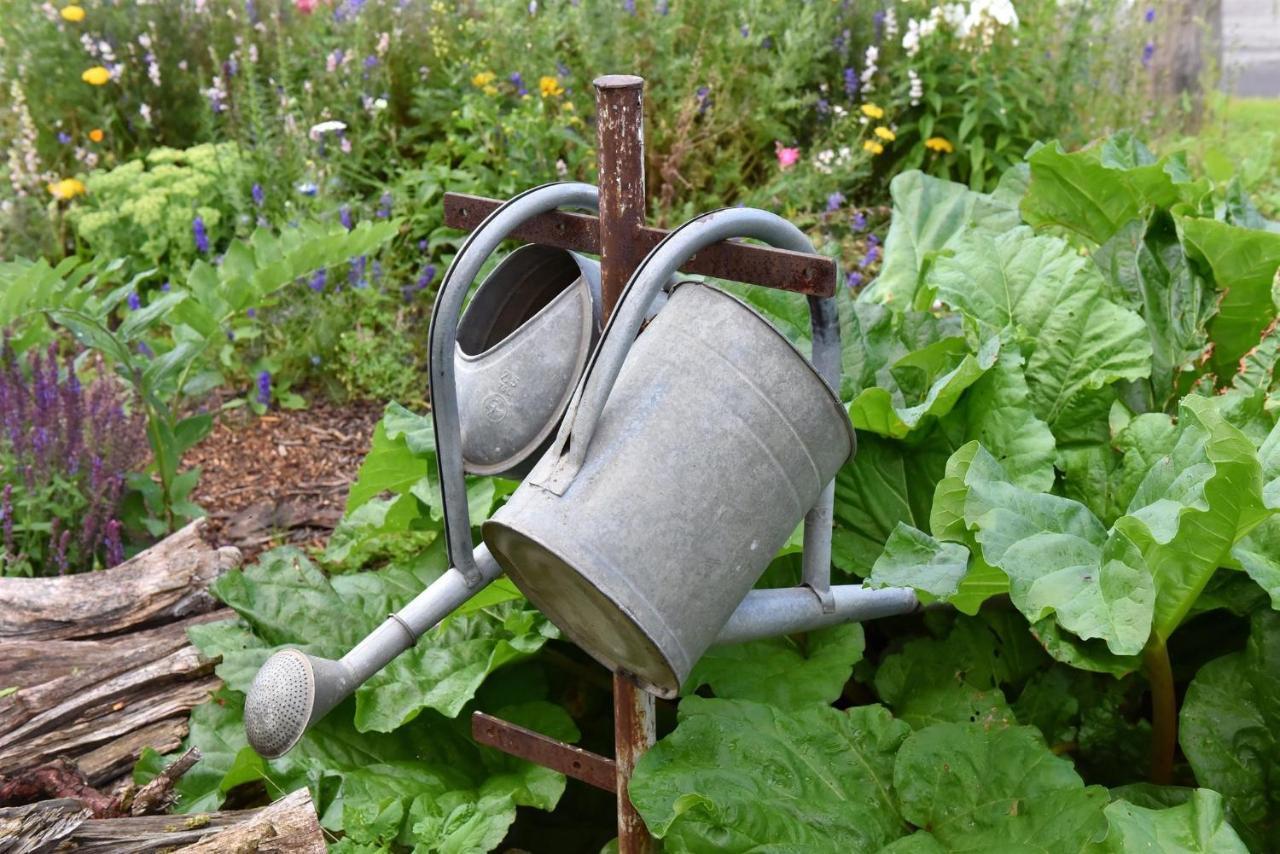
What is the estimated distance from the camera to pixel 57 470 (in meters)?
2.91

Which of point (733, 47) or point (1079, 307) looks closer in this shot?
point (1079, 307)

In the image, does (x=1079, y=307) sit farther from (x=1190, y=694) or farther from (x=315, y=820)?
A: (x=315, y=820)

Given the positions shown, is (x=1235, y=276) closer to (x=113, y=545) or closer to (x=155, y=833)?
(x=155, y=833)

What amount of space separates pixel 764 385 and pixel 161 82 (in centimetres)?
449

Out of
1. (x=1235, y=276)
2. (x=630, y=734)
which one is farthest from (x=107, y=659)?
(x=1235, y=276)

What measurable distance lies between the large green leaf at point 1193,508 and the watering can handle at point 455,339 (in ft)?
2.48

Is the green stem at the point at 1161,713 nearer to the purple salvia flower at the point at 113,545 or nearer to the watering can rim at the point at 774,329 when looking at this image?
the watering can rim at the point at 774,329

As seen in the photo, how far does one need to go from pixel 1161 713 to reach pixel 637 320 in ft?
3.57

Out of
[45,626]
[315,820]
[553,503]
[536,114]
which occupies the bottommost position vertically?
[45,626]

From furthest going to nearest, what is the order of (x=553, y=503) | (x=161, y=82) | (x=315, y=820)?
1. (x=161, y=82)
2. (x=315, y=820)
3. (x=553, y=503)

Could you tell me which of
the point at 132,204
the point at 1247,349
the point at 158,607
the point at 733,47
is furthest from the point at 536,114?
the point at 1247,349

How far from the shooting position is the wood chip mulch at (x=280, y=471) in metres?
3.24

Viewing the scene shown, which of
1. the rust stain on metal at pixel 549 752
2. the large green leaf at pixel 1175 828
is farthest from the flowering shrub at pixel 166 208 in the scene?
the large green leaf at pixel 1175 828

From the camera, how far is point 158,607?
98.4 inches
